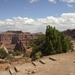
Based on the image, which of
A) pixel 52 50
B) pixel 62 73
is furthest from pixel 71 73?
pixel 52 50

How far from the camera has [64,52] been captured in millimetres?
24766

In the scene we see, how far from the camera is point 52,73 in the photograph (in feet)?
45.2

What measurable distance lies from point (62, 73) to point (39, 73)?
6.28ft

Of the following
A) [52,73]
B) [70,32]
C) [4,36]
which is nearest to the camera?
[52,73]

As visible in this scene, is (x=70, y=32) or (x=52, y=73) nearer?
(x=52, y=73)

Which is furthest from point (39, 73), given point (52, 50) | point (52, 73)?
point (52, 50)

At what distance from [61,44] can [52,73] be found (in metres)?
11.3

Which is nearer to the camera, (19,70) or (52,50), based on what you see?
(19,70)

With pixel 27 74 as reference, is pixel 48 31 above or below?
above

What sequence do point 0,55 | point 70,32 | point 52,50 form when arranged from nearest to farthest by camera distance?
1. point 52,50
2. point 0,55
3. point 70,32

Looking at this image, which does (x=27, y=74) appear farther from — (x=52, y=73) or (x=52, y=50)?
(x=52, y=50)

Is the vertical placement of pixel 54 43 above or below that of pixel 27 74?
above

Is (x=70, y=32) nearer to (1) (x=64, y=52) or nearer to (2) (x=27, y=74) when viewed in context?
(1) (x=64, y=52)

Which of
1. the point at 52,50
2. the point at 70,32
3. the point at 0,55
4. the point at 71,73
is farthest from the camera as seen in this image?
the point at 70,32
